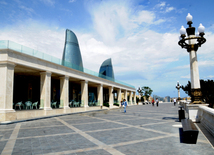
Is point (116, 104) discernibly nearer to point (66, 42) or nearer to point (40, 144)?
point (66, 42)

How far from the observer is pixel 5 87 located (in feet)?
47.7

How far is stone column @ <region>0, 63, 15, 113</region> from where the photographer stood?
14.4 meters

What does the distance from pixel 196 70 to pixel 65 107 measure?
17.7 meters

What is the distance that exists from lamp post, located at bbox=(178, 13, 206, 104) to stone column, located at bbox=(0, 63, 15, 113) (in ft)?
45.9

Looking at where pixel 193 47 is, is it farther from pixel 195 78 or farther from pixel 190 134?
pixel 190 134

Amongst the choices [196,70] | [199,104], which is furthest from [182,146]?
[196,70]

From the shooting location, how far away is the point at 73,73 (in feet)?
84.1

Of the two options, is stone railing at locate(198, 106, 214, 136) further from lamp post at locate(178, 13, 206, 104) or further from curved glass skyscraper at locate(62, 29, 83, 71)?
curved glass skyscraper at locate(62, 29, 83, 71)

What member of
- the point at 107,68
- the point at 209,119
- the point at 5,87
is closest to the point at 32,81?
the point at 5,87

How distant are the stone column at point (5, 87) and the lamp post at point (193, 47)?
13998mm

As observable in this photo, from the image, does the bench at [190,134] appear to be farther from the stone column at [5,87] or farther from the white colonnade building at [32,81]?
the stone column at [5,87]

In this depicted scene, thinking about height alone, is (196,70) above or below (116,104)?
above

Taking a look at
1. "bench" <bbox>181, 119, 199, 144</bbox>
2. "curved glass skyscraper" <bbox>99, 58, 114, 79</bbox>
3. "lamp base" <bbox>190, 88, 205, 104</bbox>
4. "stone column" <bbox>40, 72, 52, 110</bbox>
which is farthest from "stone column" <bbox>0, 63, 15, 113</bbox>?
"curved glass skyscraper" <bbox>99, 58, 114, 79</bbox>

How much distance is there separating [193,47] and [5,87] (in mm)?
15042
